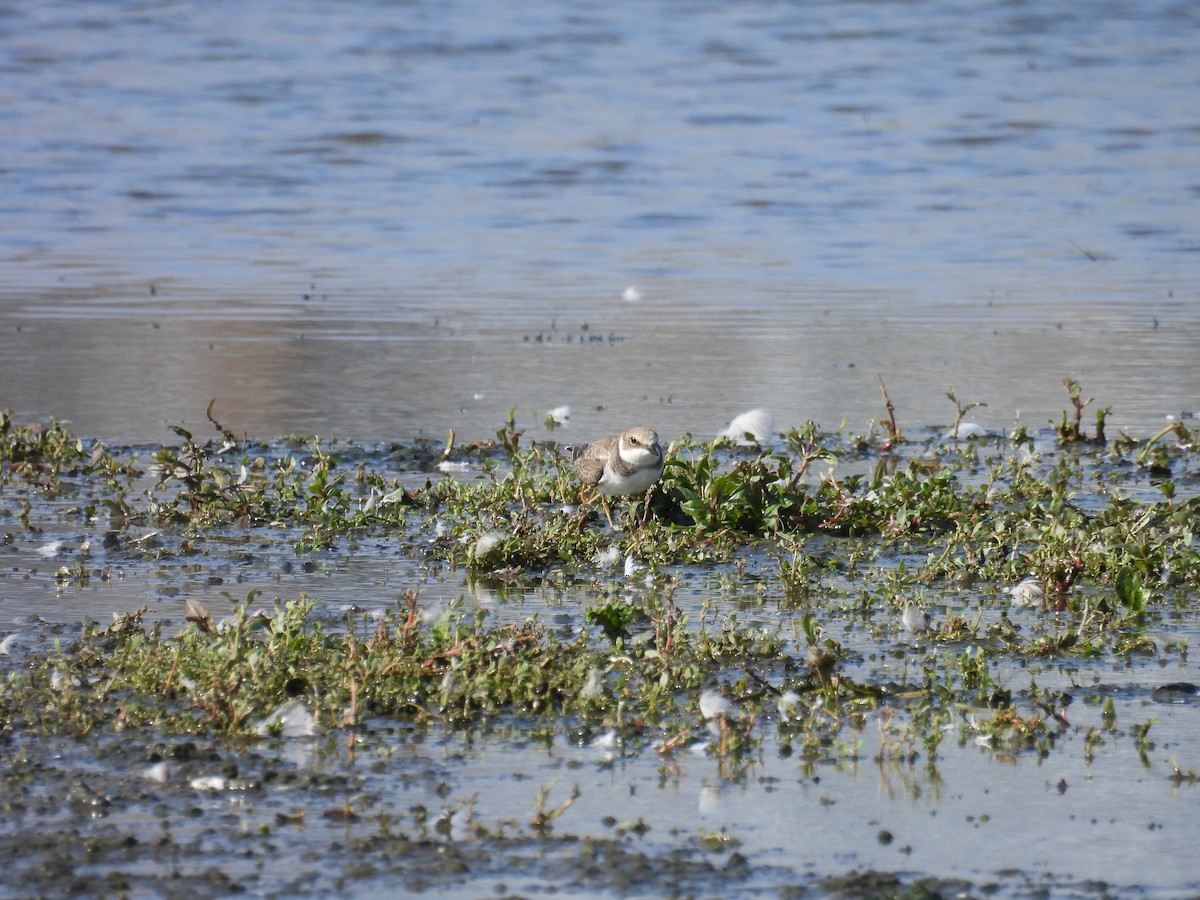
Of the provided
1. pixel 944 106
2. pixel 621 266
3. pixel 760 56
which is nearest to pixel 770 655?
pixel 621 266

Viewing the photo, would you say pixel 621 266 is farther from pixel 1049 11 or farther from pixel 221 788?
pixel 1049 11

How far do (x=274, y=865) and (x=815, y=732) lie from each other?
1.60 metres

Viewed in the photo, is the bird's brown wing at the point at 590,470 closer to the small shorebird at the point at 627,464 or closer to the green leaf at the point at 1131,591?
the small shorebird at the point at 627,464

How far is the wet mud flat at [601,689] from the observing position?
4.31 m

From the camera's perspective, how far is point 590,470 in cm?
784

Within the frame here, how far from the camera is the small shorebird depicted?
24.6ft

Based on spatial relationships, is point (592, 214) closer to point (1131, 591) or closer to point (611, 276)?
point (611, 276)

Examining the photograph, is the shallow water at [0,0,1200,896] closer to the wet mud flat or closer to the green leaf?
the wet mud flat

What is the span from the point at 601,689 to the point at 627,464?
2288 mm

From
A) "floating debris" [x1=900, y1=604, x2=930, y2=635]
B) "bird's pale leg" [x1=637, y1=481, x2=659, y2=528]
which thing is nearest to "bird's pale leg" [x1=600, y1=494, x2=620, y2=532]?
"bird's pale leg" [x1=637, y1=481, x2=659, y2=528]

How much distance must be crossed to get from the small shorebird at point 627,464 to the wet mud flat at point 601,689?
0.16 m

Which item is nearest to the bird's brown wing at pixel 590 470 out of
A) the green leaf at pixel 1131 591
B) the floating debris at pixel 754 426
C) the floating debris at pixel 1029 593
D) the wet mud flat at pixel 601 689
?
the wet mud flat at pixel 601 689

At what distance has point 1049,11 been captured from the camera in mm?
39969

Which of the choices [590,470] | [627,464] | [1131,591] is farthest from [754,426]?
[1131,591]
